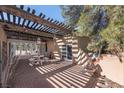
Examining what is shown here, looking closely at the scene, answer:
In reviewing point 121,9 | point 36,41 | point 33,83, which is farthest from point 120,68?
point 36,41

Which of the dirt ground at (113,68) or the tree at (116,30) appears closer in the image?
the tree at (116,30)

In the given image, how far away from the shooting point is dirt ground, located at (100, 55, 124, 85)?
18.2ft

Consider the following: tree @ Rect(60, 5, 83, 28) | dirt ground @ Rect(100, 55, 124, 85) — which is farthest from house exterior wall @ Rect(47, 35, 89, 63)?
dirt ground @ Rect(100, 55, 124, 85)

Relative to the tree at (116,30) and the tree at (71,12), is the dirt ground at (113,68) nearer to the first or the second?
the tree at (116,30)

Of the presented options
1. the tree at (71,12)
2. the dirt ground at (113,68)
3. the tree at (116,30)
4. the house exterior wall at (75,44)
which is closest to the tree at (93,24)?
the dirt ground at (113,68)

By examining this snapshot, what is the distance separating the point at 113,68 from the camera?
6.02 meters

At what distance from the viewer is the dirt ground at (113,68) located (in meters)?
5.56

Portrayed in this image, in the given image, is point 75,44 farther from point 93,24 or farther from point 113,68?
point 113,68

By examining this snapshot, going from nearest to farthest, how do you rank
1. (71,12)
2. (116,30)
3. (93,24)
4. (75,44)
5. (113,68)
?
(116,30), (113,68), (93,24), (71,12), (75,44)

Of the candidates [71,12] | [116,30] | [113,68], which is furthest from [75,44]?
[116,30]

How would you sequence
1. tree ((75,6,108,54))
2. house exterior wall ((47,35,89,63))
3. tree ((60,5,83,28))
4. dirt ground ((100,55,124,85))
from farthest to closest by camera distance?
house exterior wall ((47,35,89,63))
tree ((60,5,83,28))
tree ((75,6,108,54))
dirt ground ((100,55,124,85))

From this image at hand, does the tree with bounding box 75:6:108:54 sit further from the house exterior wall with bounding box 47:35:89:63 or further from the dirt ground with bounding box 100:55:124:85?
the house exterior wall with bounding box 47:35:89:63

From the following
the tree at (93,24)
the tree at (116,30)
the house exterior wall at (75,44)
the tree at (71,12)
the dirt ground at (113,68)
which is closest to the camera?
the tree at (116,30)
